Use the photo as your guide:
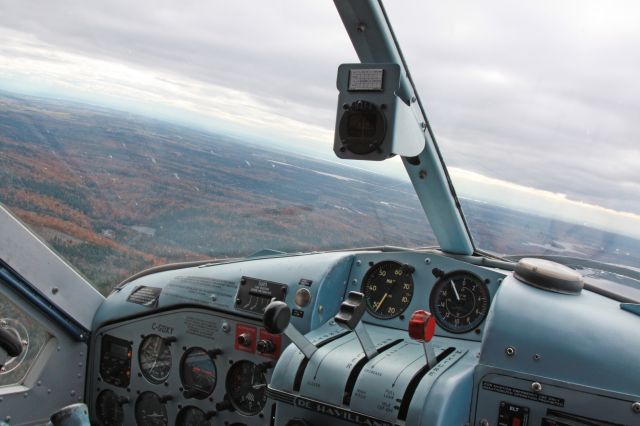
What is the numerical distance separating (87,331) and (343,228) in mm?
1676

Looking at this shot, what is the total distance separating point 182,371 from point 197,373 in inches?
3.8

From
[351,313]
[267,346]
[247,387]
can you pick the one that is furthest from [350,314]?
[247,387]

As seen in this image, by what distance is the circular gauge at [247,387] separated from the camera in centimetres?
309

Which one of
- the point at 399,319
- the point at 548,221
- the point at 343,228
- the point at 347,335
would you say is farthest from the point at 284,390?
the point at 548,221

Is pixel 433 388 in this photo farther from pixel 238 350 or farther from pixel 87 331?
pixel 87 331

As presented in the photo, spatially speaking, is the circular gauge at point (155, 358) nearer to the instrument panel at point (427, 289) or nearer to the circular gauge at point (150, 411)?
the circular gauge at point (150, 411)

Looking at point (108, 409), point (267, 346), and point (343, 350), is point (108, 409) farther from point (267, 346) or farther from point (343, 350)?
point (343, 350)

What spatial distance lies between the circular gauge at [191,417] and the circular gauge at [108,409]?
444mm

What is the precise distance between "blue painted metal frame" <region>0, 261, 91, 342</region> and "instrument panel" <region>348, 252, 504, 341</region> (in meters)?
1.64

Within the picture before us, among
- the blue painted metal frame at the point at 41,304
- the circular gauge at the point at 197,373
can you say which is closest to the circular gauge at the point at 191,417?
the circular gauge at the point at 197,373

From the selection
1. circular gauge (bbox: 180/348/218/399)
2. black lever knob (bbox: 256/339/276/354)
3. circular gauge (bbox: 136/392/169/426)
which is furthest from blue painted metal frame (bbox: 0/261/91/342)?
black lever knob (bbox: 256/339/276/354)

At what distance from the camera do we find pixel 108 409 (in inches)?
142

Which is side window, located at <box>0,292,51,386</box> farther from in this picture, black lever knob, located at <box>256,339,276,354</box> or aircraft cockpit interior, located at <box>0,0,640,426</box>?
black lever knob, located at <box>256,339,276,354</box>

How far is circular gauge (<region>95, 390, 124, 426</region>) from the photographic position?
3.57m
